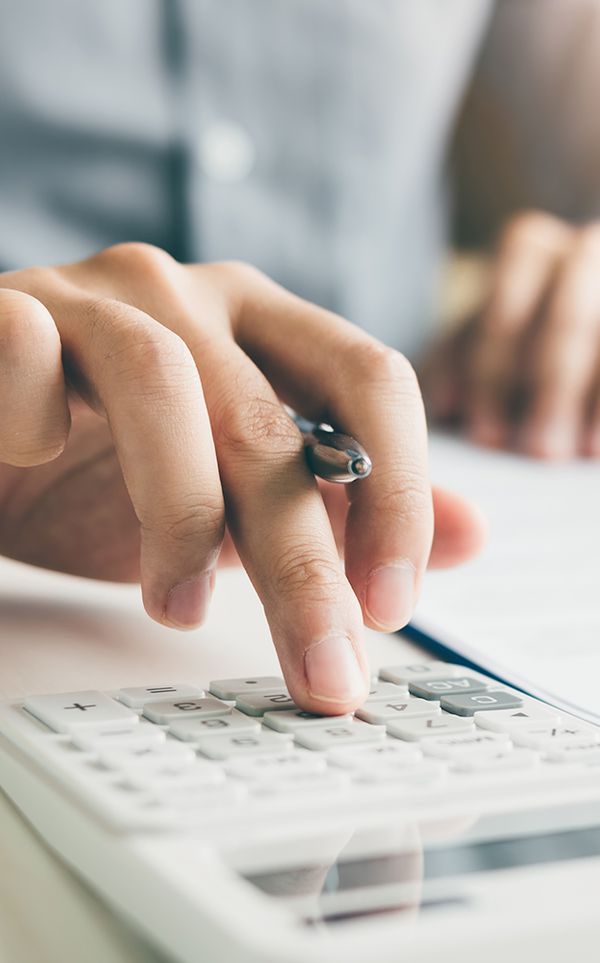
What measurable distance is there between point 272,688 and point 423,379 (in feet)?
2.87

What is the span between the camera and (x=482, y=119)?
1.51 m

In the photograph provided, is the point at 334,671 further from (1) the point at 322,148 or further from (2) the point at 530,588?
(1) the point at 322,148

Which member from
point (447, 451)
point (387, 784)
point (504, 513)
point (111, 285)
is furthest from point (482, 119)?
point (387, 784)

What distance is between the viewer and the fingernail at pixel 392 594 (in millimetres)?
366

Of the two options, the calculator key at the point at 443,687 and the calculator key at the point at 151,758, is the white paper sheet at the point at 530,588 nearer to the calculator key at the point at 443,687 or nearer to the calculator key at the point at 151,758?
the calculator key at the point at 443,687

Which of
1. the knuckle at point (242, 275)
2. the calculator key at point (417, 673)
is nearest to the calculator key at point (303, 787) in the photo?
the calculator key at point (417, 673)

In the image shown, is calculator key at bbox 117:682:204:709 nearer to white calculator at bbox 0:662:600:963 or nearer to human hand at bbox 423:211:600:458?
white calculator at bbox 0:662:600:963

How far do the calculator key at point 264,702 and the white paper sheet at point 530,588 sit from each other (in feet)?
0.32

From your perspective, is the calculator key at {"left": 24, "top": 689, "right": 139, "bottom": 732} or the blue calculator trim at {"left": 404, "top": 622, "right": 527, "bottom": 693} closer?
the calculator key at {"left": 24, "top": 689, "right": 139, "bottom": 732}

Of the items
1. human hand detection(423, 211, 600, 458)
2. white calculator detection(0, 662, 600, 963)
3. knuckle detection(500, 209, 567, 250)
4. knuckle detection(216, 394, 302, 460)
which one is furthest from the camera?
knuckle detection(500, 209, 567, 250)

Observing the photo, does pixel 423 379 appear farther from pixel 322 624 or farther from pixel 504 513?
pixel 322 624

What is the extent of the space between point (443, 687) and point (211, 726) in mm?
90

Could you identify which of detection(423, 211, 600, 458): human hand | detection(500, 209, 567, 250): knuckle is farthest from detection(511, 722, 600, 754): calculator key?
detection(500, 209, 567, 250): knuckle

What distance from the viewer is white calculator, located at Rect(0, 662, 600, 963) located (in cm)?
19
